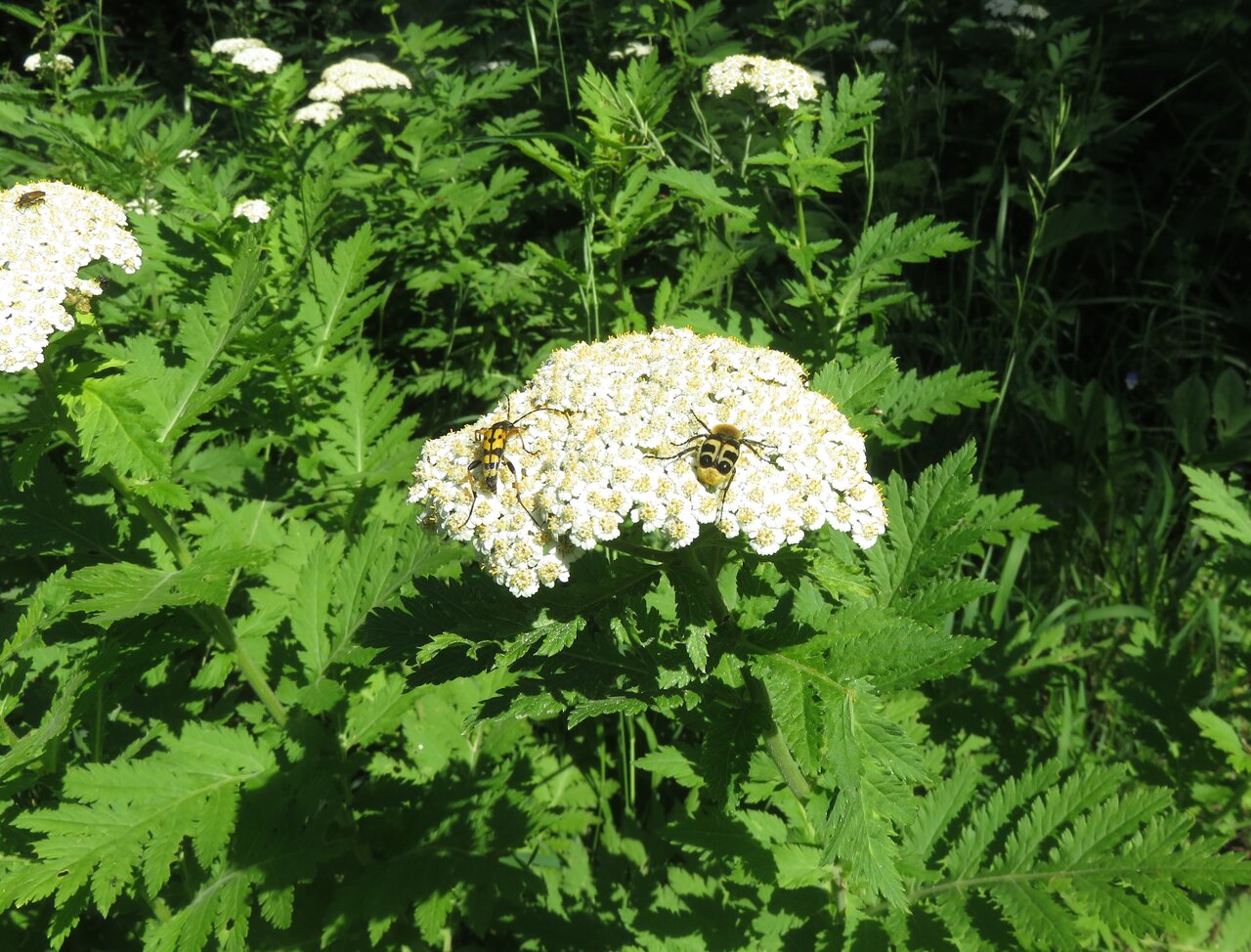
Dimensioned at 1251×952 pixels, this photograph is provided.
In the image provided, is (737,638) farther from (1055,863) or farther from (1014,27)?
(1014,27)

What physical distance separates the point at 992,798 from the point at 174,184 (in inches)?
161

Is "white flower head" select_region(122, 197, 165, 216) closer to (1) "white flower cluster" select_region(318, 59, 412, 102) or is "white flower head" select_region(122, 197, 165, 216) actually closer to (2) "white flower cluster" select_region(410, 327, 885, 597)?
(1) "white flower cluster" select_region(318, 59, 412, 102)

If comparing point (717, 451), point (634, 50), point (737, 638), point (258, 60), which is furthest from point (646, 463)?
point (258, 60)

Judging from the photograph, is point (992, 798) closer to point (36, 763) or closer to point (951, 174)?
point (36, 763)

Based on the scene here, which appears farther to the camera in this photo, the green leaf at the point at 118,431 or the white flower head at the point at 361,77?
the white flower head at the point at 361,77

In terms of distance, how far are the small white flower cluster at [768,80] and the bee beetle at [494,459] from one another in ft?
8.34

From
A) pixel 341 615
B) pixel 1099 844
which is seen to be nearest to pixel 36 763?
pixel 341 615

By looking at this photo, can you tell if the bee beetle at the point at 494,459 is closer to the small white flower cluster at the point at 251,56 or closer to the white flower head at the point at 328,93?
the white flower head at the point at 328,93

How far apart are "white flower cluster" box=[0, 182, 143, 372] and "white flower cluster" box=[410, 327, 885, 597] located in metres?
1.30

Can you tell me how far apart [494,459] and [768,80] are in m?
2.83

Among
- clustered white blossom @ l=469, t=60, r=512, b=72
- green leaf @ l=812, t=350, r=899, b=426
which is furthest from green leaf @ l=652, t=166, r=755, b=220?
clustered white blossom @ l=469, t=60, r=512, b=72

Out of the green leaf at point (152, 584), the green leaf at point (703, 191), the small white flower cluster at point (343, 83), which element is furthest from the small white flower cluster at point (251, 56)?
the green leaf at point (152, 584)

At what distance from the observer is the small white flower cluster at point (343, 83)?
247 inches

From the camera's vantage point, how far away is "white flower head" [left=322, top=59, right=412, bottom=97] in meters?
6.25
